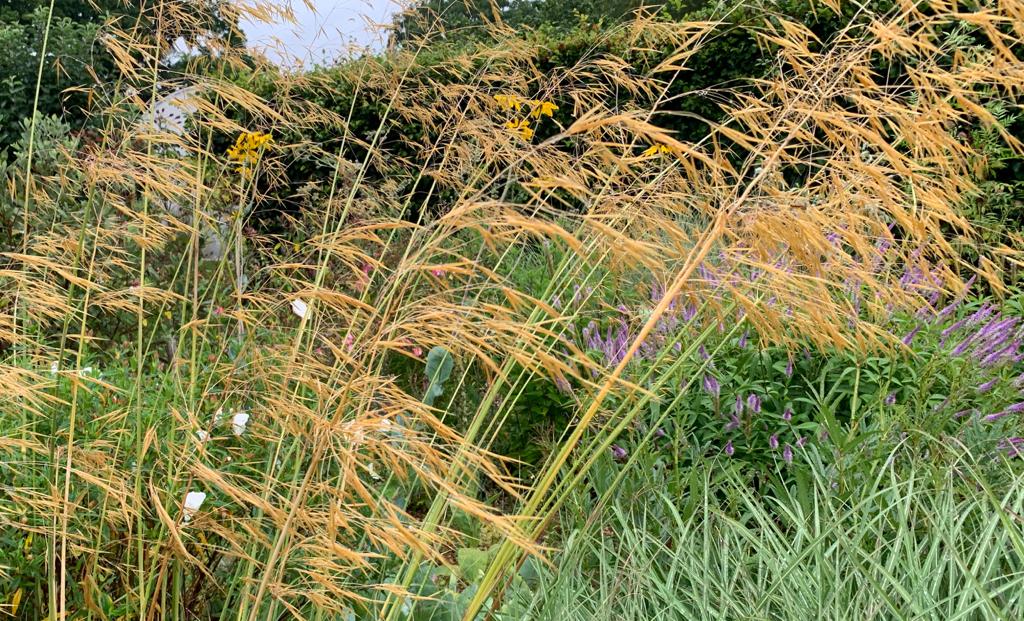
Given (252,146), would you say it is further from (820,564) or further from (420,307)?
(820,564)

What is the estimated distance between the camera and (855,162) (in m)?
1.53

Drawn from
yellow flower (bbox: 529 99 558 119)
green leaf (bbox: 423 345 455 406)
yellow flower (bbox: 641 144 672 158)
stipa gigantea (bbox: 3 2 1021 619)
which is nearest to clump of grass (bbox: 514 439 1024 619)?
stipa gigantea (bbox: 3 2 1021 619)

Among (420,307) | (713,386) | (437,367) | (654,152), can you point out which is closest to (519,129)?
(654,152)

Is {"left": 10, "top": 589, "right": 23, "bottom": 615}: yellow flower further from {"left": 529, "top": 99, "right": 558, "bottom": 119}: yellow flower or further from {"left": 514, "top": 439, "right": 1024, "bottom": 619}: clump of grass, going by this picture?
{"left": 529, "top": 99, "right": 558, "bottom": 119}: yellow flower

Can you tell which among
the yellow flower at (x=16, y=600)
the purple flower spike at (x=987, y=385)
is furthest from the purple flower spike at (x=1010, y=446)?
the yellow flower at (x=16, y=600)

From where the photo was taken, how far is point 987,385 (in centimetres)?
258

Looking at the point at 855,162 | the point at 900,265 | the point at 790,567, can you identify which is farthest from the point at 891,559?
the point at 900,265

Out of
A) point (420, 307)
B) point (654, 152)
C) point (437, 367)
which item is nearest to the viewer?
point (420, 307)

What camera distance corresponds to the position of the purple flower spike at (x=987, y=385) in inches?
102

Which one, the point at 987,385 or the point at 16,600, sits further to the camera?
the point at 987,385

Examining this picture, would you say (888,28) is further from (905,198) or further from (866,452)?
(866,452)

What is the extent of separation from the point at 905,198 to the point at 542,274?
2.36m

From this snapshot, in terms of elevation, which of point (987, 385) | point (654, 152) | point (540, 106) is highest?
point (540, 106)

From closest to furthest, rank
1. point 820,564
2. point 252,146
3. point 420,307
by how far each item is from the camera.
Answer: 1. point 420,307
2. point 820,564
3. point 252,146
